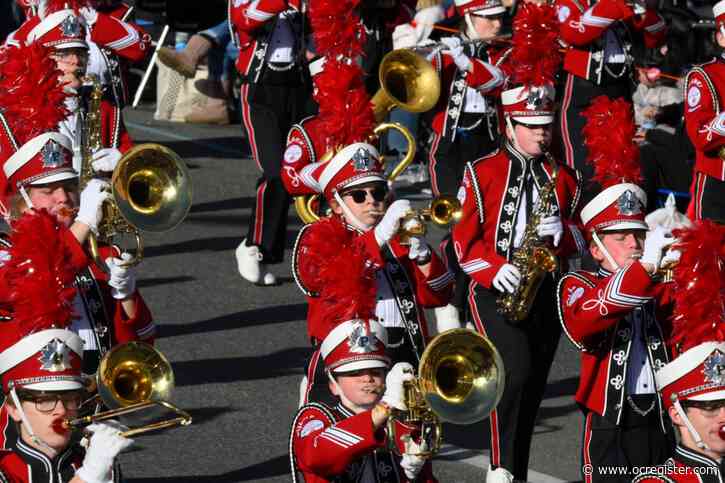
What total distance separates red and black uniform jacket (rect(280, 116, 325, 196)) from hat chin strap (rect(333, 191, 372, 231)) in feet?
5.49

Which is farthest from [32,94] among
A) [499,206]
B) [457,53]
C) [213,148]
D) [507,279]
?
[213,148]

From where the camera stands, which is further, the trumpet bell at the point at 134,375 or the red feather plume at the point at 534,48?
the red feather plume at the point at 534,48

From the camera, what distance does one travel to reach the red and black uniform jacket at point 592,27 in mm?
10594

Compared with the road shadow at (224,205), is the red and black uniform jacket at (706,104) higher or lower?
higher

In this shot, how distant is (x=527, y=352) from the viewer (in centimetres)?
803

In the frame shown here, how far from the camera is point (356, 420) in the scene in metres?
5.80

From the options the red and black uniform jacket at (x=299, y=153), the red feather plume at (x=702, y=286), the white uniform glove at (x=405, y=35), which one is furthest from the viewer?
the white uniform glove at (x=405, y=35)

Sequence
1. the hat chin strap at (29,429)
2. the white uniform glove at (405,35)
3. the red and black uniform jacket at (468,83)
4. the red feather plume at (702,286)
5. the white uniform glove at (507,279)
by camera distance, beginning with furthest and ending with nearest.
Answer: the white uniform glove at (405,35) → the red and black uniform jacket at (468,83) → the white uniform glove at (507,279) → the red feather plume at (702,286) → the hat chin strap at (29,429)

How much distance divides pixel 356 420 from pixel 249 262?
210 inches

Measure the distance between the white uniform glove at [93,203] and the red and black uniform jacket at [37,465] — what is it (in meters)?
1.25

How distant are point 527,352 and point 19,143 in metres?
2.43

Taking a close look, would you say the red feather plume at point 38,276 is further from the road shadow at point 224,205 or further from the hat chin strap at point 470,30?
the road shadow at point 224,205

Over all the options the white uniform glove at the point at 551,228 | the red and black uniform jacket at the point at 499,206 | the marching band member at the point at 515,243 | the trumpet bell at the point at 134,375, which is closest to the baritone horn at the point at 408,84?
the marching band member at the point at 515,243

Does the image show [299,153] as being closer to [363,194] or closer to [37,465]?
[363,194]
